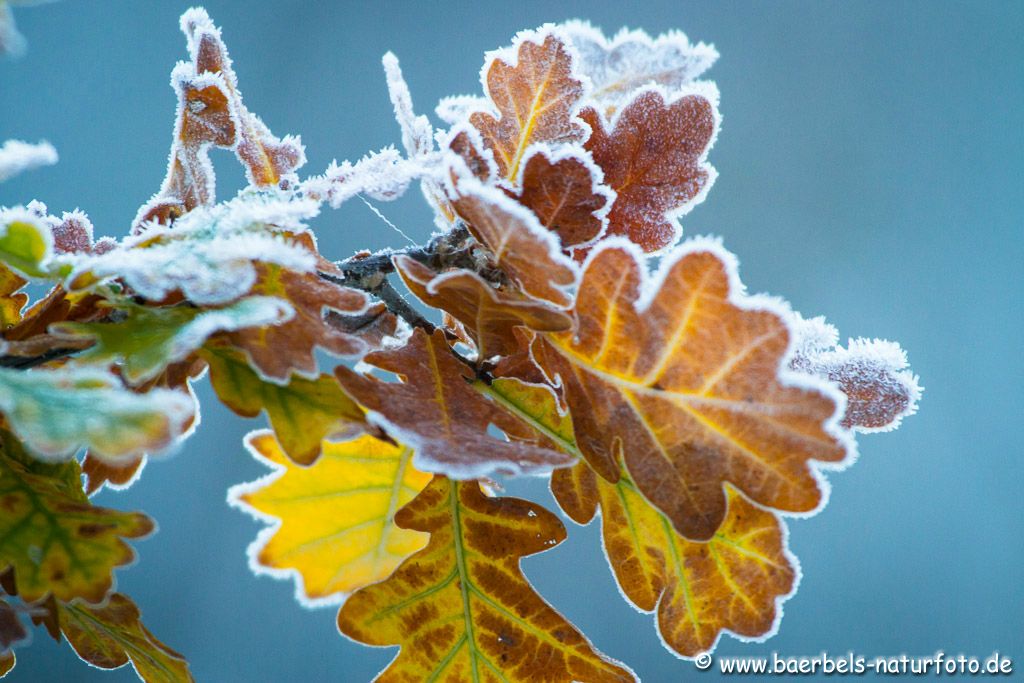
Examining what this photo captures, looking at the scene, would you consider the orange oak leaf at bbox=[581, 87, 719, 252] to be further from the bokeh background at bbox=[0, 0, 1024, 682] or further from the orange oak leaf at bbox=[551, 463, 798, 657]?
the bokeh background at bbox=[0, 0, 1024, 682]

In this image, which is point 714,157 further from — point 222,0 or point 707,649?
point 707,649

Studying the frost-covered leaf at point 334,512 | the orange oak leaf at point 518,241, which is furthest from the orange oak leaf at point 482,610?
the orange oak leaf at point 518,241

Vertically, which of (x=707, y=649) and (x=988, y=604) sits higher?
(x=988, y=604)

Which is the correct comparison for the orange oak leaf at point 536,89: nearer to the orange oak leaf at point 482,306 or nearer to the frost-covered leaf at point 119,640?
the orange oak leaf at point 482,306

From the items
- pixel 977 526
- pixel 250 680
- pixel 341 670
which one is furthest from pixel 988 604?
pixel 250 680

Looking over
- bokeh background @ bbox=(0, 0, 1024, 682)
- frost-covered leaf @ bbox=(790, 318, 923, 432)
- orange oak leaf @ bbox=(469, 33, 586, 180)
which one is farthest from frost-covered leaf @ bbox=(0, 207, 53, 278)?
bokeh background @ bbox=(0, 0, 1024, 682)
